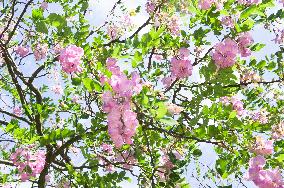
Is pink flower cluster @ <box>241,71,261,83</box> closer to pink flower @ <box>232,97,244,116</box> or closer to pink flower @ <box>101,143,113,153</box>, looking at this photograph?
pink flower @ <box>232,97,244,116</box>

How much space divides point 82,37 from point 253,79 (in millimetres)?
1777

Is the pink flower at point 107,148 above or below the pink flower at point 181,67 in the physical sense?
above

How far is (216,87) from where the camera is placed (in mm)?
3010

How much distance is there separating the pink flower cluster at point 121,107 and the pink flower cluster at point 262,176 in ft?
3.56

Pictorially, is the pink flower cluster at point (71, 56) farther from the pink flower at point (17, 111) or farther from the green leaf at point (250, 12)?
the pink flower at point (17, 111)

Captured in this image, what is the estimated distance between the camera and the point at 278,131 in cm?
477

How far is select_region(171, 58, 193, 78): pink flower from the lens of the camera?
3334 mm

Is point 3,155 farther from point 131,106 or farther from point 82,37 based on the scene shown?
point 131,106

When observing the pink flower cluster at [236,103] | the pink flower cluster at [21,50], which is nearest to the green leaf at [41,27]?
the pink flower cluster at [236,103]

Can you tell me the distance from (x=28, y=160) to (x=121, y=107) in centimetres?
268

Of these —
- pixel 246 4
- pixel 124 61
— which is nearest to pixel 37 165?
pixel 124 61

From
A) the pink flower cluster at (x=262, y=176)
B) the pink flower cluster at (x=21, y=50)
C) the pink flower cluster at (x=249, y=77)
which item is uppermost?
the pink flower cluster at (x=21, y=50)

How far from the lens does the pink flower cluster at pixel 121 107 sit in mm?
2260

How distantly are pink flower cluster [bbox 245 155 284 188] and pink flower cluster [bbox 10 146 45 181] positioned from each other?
263 cm
